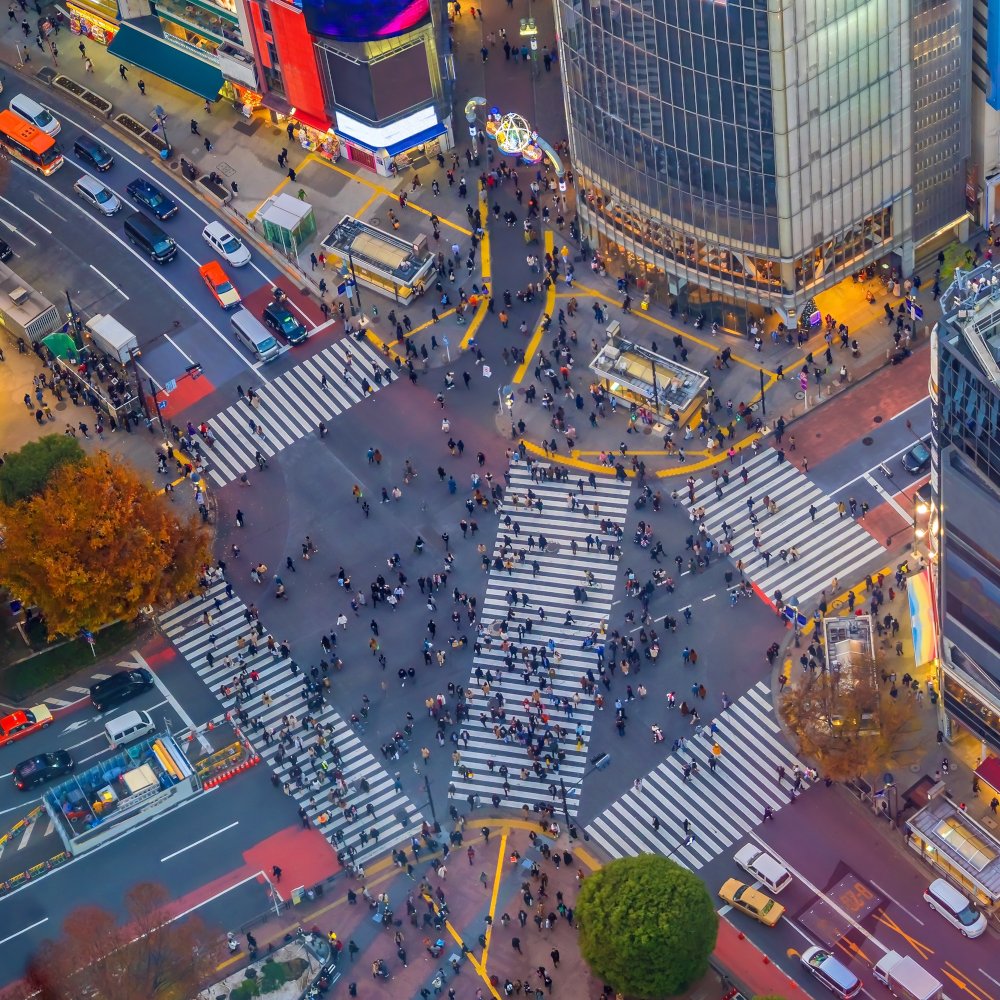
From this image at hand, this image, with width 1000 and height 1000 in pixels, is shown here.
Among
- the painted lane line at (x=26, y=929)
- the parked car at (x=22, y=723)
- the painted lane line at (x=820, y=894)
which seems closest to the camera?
the painted lane line at (x=820, y=894)

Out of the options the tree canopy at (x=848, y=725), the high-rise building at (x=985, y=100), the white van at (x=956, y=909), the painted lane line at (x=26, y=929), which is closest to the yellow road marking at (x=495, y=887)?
the tree canopy at (x=848, y=725)

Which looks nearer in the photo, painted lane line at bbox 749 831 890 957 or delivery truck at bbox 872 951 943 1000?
delivery truck at bbox 872 951 943 1000

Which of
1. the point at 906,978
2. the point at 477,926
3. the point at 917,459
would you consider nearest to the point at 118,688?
the point at 477,926

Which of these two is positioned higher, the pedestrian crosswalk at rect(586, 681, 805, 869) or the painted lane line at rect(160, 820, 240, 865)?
the painted lane line at rect(160, 820, 240, 865)

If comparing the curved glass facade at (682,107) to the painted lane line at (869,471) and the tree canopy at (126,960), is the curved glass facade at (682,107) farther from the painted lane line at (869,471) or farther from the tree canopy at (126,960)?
the tree canopy at (126,960)

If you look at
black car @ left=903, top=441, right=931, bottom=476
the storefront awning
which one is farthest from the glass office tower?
the storefront awning

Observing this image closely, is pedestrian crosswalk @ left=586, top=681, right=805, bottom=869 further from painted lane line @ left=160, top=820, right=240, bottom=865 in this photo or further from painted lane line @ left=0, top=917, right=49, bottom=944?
painted lane line @ left=0, top=917, right=49, bottom=944

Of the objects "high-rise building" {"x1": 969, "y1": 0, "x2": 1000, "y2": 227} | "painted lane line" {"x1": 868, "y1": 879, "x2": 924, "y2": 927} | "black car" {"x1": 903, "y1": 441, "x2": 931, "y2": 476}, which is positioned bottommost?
"painted lane line" {"x1": 868, "y1": 879, "x2": 924, "y2": 927}
